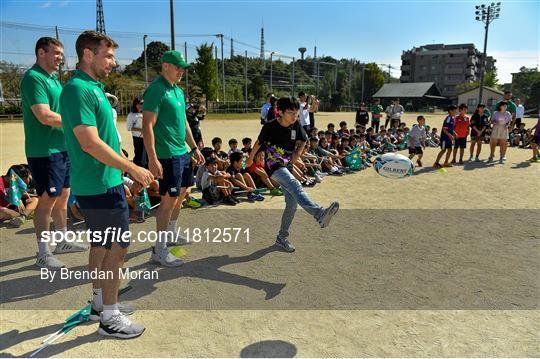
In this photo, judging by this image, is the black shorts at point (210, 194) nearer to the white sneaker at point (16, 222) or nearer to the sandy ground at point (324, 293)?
the sandy ground at point (324, 293)

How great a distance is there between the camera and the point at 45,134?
4156 millimetres

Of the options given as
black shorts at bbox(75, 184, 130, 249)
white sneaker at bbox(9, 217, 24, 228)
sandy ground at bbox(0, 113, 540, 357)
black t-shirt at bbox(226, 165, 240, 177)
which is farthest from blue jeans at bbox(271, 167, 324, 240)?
white sneaker at bbox(9, 217, 24, 228)

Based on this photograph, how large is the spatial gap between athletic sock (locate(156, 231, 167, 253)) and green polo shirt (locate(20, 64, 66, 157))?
4.87ft

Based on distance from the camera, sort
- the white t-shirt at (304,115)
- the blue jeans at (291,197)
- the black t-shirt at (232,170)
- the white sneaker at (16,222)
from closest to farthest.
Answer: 1. the blue jeans at (291,197)
2. the white sneaker at (16,222)
3. the black t-shirt at (232,170)
4. the white t-shirt at (304,115)

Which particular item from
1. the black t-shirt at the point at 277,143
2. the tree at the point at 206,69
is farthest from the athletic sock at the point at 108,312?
the tree at the point at 206,69

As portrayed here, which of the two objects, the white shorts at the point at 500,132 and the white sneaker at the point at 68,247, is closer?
the white sneaker at the point at 68,247

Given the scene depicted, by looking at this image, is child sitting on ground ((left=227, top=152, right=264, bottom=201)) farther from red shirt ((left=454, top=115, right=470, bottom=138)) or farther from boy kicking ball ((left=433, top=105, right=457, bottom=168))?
red shirt ((left=454, top=115, right=470, bottom=138))

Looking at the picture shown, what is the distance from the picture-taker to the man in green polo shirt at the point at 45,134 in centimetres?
396

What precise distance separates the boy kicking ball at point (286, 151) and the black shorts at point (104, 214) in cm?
229

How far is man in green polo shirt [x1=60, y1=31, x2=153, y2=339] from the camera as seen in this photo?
2689 mm

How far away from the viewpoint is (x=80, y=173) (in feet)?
9.43

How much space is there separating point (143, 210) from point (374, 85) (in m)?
86.7

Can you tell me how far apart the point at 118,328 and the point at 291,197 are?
2650 mm

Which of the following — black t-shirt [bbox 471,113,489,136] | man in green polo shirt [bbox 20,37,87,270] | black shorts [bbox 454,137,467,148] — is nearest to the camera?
man in green polo shirt [bbox 20,37,87,270]
